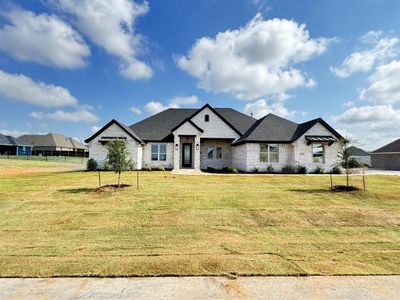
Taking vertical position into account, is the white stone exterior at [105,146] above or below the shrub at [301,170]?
above

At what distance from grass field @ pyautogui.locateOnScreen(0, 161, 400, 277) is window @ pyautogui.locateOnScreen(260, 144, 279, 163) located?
1196 cm

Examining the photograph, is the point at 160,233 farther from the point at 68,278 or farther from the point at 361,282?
the point at 361,282

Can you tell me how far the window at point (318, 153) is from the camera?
2289 centimetres

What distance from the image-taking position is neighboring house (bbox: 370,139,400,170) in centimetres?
3341

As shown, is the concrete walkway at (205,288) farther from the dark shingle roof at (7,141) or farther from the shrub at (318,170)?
the dark shingle roof at (7,141)

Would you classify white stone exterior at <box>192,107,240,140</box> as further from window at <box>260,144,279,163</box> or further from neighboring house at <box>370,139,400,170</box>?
neighboring house at <box>370,139,400,170</box>

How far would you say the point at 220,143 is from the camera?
26375 millimetres

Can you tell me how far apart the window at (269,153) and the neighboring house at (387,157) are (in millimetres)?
21262

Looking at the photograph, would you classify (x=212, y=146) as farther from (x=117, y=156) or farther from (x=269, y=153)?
(x=117, y=156)

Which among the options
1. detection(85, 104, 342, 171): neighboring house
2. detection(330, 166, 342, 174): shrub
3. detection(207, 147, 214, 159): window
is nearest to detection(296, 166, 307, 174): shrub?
detection(85, 104, 342, 171): neighboring house

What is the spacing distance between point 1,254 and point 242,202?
7.08 metres

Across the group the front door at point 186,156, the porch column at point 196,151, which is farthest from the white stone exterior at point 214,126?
the front door at point 186,156

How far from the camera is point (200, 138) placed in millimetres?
25422

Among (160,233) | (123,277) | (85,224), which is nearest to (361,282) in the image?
(123,277)
